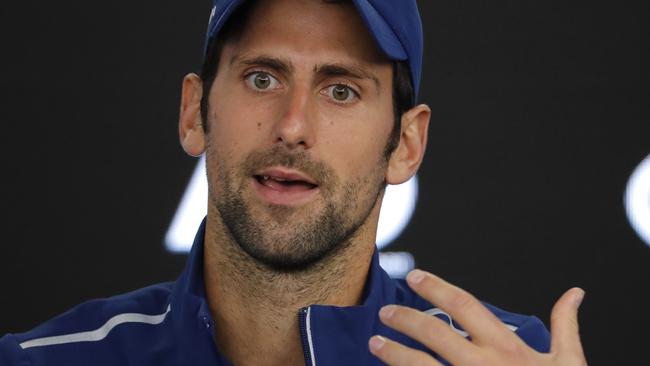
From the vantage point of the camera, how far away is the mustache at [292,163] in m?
1.16

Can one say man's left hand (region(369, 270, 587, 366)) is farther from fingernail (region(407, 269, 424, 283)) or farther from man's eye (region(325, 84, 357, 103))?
man's eye (region(325, 84, 357, 103))

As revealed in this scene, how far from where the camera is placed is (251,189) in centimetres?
118

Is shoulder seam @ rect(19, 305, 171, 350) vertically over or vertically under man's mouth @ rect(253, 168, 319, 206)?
under

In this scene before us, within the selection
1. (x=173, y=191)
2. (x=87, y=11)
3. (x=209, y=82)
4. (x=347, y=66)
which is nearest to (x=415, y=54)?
(x=347, y=66)

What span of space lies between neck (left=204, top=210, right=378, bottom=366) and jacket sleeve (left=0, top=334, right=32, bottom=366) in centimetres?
24

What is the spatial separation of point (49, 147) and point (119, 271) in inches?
11.0

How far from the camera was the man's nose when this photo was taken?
1151mm

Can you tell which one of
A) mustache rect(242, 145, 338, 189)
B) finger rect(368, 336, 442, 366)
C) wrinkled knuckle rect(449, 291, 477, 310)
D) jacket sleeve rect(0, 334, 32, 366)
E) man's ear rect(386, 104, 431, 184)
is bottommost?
jacket sleeve rect(0, 334, 32, 366)

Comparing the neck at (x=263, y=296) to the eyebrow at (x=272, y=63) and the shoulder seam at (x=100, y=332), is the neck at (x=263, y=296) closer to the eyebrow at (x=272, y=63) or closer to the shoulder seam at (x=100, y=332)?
the shoulder seam at (x=100, y=332)

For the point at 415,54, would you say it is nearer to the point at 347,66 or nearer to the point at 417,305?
the point at 347,66

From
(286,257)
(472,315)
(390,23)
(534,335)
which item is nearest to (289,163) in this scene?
(286,257)

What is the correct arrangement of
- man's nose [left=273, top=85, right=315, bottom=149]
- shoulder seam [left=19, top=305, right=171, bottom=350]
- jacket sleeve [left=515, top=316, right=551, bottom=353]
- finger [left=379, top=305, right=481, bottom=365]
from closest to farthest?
finger [left=379, top=305, right=481, bottom=365], man's nose [left=273, top=85, right=315, bottom=149], shoulder seam [left=19, top=305, right=171, bottom=350], jacket sleeve [left=515, top=316, right=551, bottom=353]

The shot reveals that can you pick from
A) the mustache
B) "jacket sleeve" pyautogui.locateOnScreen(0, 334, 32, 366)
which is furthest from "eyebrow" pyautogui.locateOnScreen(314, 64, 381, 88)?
"jacket sleeve" pyautogui.locateOnScreen(0, 334, 32, 366)

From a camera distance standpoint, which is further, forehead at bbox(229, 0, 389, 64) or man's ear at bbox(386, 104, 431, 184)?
man's ear at bbox(386, 104, 431, 184)
